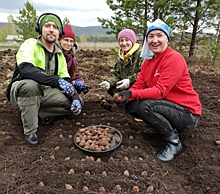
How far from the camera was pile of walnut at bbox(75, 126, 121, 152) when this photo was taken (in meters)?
2.17

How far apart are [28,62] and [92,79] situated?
2825 millimetres

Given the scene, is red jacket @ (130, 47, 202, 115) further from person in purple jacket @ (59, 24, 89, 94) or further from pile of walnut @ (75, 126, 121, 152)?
person in purple jacket @ (59, 24, 89, 94)

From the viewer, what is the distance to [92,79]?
522cm

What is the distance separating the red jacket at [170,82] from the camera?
6.97 feet

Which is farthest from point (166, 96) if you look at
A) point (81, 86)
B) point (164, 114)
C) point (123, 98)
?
point (81, 86)

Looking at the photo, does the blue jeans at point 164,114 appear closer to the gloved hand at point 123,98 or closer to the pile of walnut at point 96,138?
the gloved hand at point 123,98

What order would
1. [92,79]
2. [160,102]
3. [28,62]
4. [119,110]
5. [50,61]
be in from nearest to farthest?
[160,102]
[28,62]
[50,61]
[119,110]
[92,79]

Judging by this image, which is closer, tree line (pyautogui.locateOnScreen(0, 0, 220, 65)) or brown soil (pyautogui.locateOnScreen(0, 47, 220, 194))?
brown soil (pyautogui.locateOnScreen(0, 47, 220, 194))

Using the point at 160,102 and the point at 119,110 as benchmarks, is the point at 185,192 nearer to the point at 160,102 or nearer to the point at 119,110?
the point at 160,102

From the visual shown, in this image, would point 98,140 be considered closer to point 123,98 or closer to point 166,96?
point 123,98

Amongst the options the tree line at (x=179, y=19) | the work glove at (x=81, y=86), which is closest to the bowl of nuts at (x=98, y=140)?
the work glove at (x=81, y=86)

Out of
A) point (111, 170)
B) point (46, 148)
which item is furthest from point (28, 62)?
point (111, 170)

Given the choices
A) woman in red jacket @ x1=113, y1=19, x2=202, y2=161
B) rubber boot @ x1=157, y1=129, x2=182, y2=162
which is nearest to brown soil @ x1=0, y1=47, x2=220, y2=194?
rubber boot @ x1=157, y1=129, x2=182, y2=162

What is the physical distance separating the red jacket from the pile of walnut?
18.4 inches
